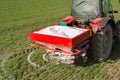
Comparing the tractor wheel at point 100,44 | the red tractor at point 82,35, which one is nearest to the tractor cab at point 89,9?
the red tractor at point 82,35

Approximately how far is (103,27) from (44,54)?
6.43 feet

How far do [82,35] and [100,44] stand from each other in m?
0.78

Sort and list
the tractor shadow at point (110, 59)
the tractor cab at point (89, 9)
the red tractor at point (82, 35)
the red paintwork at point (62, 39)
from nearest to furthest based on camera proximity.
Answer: the red paintwork at point (62, 39) < the red tractor at point (82, 35) < the tractor shadow at point (110, 59) < the tractor cab at point (89, 9)

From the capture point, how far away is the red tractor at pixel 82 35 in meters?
5.60

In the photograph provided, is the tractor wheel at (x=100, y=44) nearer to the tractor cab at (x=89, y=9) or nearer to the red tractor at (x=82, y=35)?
the red tractor at (x=82, y=35)

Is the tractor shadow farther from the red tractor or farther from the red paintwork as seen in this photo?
the red paintwork

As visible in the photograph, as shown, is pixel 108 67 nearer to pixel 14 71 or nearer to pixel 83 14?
pixel 83 14

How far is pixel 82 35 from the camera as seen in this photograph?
18.5ft

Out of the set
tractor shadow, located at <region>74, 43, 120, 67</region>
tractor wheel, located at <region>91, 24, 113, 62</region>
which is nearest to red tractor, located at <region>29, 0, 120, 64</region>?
tractor wheel, located at <region>91, 24, 113, 62</region>

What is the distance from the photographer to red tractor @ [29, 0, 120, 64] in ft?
18.4

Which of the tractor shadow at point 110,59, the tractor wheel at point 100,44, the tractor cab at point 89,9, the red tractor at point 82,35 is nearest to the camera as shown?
the red tractor at point 82,35

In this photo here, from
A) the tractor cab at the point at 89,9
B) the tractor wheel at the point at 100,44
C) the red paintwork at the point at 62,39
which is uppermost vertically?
the tractor cab at the point at 89,9

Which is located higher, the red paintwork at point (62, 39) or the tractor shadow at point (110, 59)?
the red paintwork at point (62, 39)

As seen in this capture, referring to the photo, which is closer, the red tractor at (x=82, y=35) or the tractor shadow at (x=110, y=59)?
the red tractor at (x=82, y=35)
